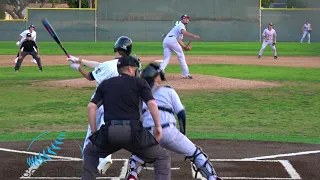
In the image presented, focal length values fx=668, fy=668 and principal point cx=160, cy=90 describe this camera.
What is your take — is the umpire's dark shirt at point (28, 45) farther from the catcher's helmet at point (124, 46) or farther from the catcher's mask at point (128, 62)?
the catcher's mask at point (128, 62)

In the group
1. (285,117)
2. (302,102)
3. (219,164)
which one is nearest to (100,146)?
(219,164)

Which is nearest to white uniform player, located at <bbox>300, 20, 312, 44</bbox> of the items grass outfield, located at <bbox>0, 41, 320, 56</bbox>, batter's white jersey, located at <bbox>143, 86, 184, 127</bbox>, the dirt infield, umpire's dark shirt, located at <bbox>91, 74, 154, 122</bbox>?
grass outfield, located at <bbox>0, 41, 320, 56</bbox>

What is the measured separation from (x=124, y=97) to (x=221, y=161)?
11.8 feet

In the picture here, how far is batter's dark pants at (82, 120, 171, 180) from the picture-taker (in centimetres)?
670

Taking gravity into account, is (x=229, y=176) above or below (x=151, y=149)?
below

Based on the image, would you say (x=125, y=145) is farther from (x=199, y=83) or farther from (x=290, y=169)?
(x=199, y=83)

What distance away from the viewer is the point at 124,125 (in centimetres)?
673

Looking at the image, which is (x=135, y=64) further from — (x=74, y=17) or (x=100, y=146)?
(x=74, y=17)

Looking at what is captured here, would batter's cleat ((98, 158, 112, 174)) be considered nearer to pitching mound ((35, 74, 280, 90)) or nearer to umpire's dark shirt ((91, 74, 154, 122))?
umpire's dark shirt ((91, 74, 154, 122))

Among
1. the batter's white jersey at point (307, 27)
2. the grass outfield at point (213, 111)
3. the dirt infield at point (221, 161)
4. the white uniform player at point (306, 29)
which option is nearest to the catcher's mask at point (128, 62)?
the dirt infield at point (221, 161)

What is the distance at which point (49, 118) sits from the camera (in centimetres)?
1511

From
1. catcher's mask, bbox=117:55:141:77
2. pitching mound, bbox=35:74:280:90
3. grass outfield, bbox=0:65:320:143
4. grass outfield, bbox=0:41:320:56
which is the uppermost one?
catcher's mask, bbox=117:55:141:77

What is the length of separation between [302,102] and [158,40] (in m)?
47.7

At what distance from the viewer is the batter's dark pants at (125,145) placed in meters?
6.70
